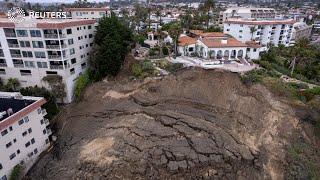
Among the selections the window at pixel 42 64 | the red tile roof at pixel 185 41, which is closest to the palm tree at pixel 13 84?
the window at pixel 42 64

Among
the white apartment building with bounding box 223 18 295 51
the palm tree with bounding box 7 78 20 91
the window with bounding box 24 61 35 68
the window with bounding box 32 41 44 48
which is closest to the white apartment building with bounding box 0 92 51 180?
the palm tree with bounding box 7 78 20 91

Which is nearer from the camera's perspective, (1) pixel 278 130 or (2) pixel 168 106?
(1) pixel 278 130

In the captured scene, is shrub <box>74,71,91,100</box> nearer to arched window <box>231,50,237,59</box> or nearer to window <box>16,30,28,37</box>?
window <box>16,30,28,37</box>

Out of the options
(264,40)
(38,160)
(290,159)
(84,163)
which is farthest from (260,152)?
(264,40)

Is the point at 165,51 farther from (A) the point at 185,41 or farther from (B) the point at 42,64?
(B) the point at 42,64

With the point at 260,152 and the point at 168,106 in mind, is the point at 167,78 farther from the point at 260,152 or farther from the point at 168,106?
the point at 260,152

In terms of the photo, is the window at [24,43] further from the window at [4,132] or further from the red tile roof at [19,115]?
the window at [4,132]
